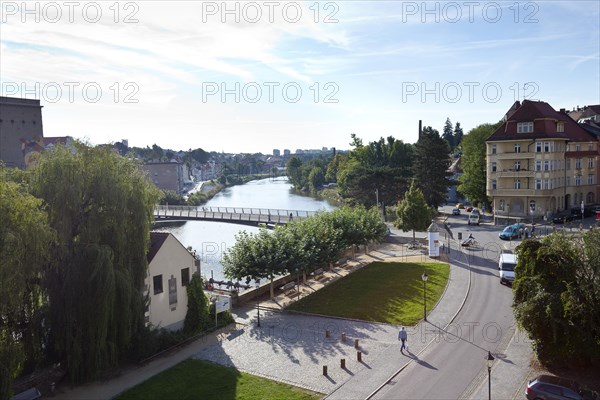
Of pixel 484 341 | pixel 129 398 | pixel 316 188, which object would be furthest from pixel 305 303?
pixel 316 188

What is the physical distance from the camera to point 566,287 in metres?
20.1

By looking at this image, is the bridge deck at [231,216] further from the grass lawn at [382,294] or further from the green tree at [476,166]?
the green tree at [476,166]

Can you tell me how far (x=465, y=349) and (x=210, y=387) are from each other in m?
11.1

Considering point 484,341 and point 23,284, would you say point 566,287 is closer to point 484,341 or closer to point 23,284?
point 484,341

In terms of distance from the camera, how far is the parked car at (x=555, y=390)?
56.1ft

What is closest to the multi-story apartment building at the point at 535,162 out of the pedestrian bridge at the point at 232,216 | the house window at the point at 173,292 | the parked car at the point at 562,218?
the parked car at the point at 562,218

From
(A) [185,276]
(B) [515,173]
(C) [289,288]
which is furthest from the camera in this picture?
(B) [515,173]

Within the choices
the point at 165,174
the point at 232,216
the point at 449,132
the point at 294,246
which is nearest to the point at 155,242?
the point at 294,246

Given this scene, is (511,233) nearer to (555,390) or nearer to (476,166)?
(476,166)

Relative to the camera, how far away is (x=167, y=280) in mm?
26469

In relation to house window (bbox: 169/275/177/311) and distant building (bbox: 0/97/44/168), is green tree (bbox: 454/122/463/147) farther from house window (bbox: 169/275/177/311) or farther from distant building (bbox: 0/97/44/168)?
house window (bbox: 169/275/177/311)

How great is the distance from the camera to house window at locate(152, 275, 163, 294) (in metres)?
25.8

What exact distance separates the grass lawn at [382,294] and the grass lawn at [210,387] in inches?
355

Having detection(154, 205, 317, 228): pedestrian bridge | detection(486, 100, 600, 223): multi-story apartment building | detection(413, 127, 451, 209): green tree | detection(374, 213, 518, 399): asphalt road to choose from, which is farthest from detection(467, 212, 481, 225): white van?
detection(374, 213, 518, 399): asphalt road
